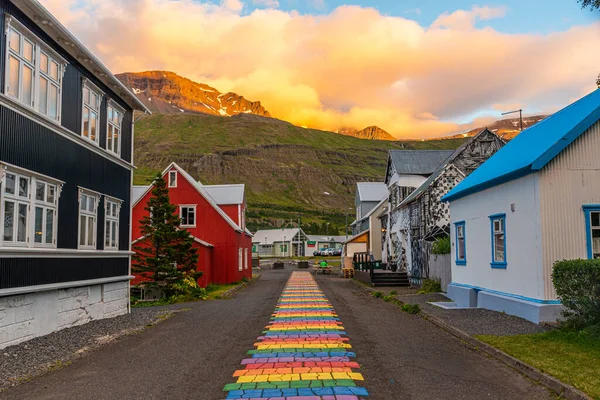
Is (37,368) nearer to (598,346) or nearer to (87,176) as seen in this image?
(87,176)

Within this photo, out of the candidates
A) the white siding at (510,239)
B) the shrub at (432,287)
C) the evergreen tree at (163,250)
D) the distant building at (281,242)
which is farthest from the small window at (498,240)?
the distant building at (281,242)

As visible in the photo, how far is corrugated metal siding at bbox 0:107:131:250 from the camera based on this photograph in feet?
36.8

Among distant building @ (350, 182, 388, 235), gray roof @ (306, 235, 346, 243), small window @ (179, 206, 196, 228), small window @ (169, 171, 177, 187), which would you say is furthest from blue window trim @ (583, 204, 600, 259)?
gray roof @ (306, 235, 346, 243)

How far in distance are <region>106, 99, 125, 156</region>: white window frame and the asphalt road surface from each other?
668 cm

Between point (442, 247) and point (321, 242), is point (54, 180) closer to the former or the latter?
point (442, 247)

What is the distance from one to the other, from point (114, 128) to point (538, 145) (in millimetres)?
13360

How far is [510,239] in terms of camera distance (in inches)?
594

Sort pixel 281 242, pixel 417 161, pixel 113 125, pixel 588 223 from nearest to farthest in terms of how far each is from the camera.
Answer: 1. pixel 588 223
2. pixel 113 125
3. pixel 417 161
4. pixel 281 242

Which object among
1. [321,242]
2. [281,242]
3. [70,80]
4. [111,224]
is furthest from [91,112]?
[321,242]

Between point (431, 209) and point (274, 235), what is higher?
point (274, 235)

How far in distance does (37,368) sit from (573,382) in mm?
8558

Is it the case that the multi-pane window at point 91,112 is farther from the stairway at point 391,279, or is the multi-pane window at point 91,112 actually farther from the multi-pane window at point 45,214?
the stairway at point 391,279

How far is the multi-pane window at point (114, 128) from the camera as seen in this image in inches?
688

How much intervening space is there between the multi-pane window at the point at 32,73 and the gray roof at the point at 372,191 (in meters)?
43.2
